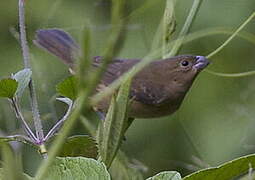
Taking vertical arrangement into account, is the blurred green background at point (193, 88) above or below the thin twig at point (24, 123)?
below

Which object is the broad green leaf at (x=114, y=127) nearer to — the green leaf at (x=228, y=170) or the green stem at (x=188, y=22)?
the green leaf at (x=228, y=170)

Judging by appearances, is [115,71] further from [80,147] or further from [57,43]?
[80,147]

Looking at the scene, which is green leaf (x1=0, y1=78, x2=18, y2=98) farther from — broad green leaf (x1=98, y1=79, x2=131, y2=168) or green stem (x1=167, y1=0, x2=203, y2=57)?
green stem (x1=167, y1=0, x2=203, y2=57)

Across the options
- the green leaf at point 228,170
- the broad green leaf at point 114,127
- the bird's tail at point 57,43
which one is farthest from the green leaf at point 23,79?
the bird's tail at point 57,43

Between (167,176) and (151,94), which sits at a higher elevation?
(167,176)

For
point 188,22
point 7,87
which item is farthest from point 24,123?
point 188,22

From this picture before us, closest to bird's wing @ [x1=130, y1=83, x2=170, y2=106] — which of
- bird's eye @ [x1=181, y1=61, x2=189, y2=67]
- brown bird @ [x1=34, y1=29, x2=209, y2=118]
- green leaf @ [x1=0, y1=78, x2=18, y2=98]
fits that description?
brown bird @ [x1=34, y1=29, x2=209, y2=118]

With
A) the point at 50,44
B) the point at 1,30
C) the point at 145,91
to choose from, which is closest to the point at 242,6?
the point at 145,91
